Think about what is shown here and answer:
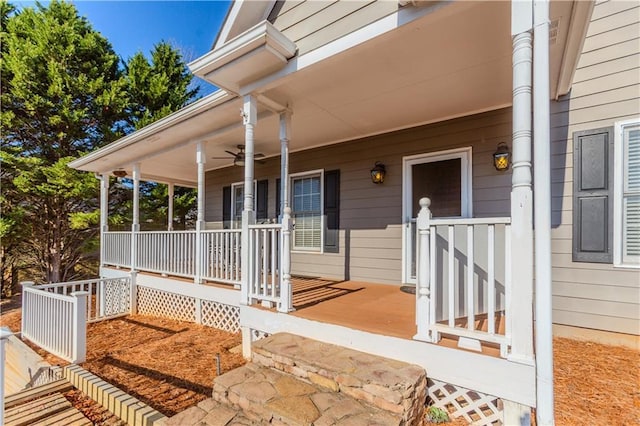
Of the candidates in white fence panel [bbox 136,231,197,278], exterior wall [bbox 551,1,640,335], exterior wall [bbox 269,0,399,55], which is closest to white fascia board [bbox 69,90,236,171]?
exterior wall [bbox 269,0,399,55]

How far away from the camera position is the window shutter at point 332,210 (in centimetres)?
567

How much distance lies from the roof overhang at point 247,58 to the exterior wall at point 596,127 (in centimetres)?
332

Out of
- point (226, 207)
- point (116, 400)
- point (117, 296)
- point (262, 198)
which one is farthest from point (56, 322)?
point (226, 207)

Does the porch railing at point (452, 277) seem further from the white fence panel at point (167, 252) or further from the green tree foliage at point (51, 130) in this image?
the green tree foliage at point (51, 130)

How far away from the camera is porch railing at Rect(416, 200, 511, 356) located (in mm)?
2088

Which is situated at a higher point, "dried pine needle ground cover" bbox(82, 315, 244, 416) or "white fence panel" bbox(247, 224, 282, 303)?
"white fence panel" bbox(247, 224, 282, 303)

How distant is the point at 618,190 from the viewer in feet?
10.9

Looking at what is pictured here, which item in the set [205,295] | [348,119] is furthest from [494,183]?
[205,295]

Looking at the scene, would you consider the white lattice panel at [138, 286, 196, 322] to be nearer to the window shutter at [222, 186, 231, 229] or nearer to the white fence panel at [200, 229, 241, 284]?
the white fence panel at [200, 229, 241, 284]

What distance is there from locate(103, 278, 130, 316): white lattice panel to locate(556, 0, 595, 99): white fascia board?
779 centimetres

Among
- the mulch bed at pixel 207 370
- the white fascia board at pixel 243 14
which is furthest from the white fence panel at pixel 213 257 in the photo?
the white fascia board at pixel 243 14

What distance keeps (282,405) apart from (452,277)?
59.2 inches

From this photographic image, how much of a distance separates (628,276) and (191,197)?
12145mm

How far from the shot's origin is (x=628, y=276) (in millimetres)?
3293
